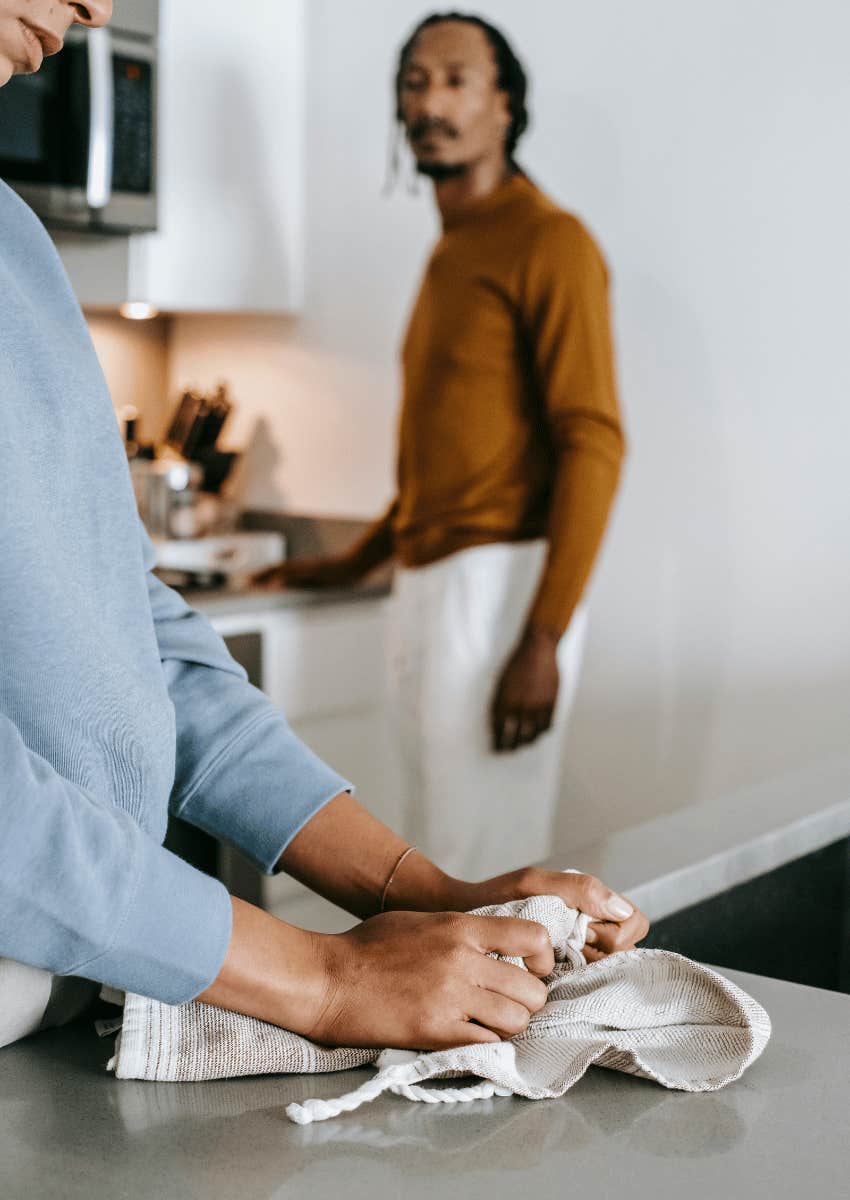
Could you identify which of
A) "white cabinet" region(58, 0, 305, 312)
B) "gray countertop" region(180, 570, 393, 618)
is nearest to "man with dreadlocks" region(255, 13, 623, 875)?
"gray countertop" region(180, 570, 393, 618)

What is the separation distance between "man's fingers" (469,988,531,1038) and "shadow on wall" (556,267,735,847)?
187 centimetres

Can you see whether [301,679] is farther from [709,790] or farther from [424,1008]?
[424,1008]

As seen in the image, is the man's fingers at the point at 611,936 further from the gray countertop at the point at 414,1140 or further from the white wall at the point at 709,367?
the white wall at the point at 709,367

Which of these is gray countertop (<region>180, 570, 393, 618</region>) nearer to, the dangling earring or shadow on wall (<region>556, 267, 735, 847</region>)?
shadow on wall (<region>556, 267, 735, 847</region>)

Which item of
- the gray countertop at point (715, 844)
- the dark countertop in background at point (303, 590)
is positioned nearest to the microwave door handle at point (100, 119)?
the dark countertop in background at point (303, 590)

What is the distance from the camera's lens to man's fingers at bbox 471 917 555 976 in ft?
2.52

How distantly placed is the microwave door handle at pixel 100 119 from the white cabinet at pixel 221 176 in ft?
0.87

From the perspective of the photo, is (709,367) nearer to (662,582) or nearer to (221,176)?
(662,582)

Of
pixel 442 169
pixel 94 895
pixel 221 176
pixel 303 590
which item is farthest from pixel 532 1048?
pixel 221 176

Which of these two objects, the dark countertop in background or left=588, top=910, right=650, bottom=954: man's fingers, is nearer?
left=588, top=910, right=650, bottom=954: man's fingers

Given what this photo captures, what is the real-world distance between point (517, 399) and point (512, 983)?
1.54m

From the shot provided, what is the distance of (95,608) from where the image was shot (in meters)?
0.77

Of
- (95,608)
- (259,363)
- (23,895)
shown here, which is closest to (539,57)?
(259,363)

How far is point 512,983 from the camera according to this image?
2.44 ft
